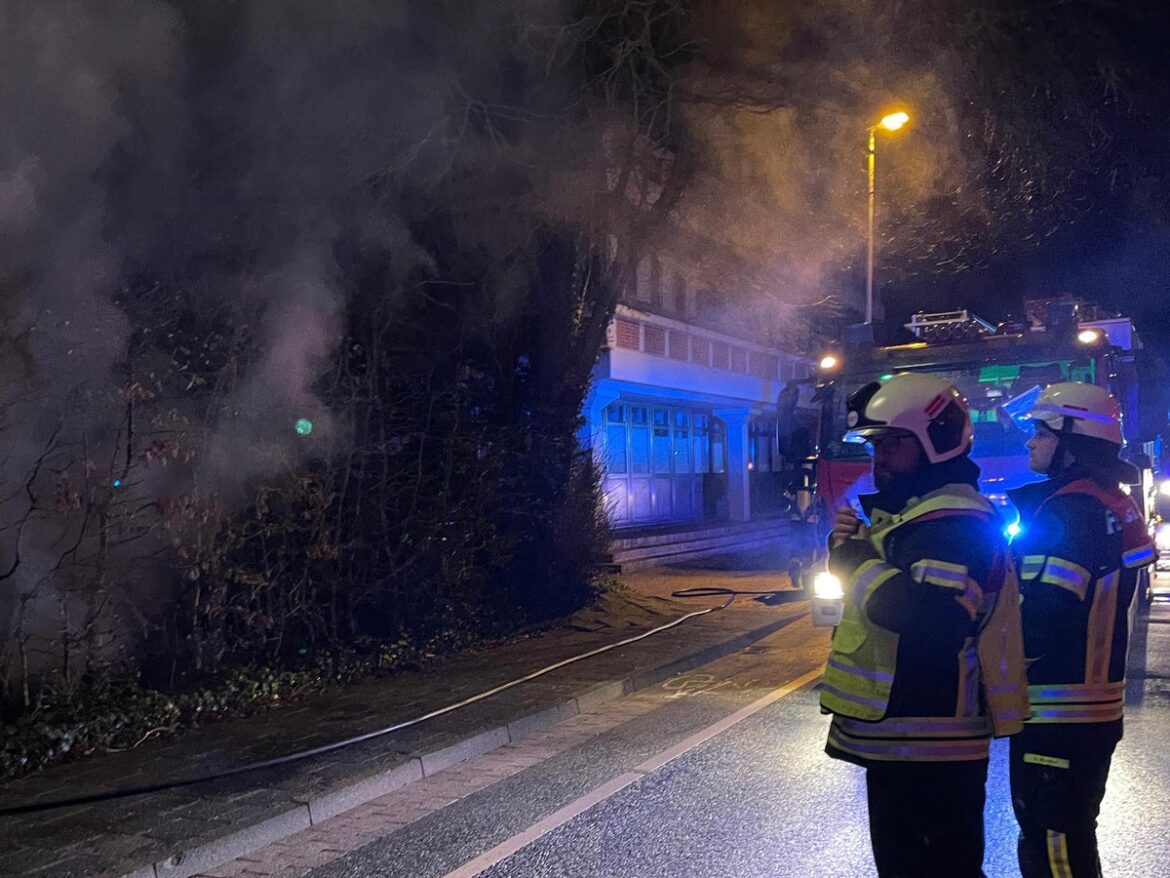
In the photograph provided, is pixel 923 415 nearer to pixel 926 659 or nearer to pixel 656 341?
pixel 926 659

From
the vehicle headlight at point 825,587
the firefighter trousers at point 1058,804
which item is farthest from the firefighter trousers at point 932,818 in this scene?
the vehicle headlight at point 825,587

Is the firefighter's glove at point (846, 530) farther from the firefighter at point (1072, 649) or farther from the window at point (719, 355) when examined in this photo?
the window at point (719, 355)

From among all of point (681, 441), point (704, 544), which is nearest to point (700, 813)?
point (704, 544)

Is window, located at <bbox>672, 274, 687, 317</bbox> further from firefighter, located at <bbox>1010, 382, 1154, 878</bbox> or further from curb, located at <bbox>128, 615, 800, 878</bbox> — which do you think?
firefighter, located at <bbox>1010, 382, 1154, 878</bbox>

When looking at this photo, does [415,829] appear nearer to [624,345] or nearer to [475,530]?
[475,530]

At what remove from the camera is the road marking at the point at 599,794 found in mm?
4016

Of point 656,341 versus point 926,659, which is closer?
point 926,659

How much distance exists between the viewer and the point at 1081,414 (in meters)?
3.04

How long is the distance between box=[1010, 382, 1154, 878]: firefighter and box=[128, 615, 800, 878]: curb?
3.05 metres

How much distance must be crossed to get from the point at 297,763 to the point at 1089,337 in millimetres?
6608

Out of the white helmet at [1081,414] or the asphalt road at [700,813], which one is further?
the asphalt road at [700,813]

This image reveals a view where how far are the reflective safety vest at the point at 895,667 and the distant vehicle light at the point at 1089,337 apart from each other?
20.8 feet

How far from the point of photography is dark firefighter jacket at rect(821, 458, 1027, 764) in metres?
2.28

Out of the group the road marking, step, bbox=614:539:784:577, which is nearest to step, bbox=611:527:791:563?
step, bbox=614:539:784:577
